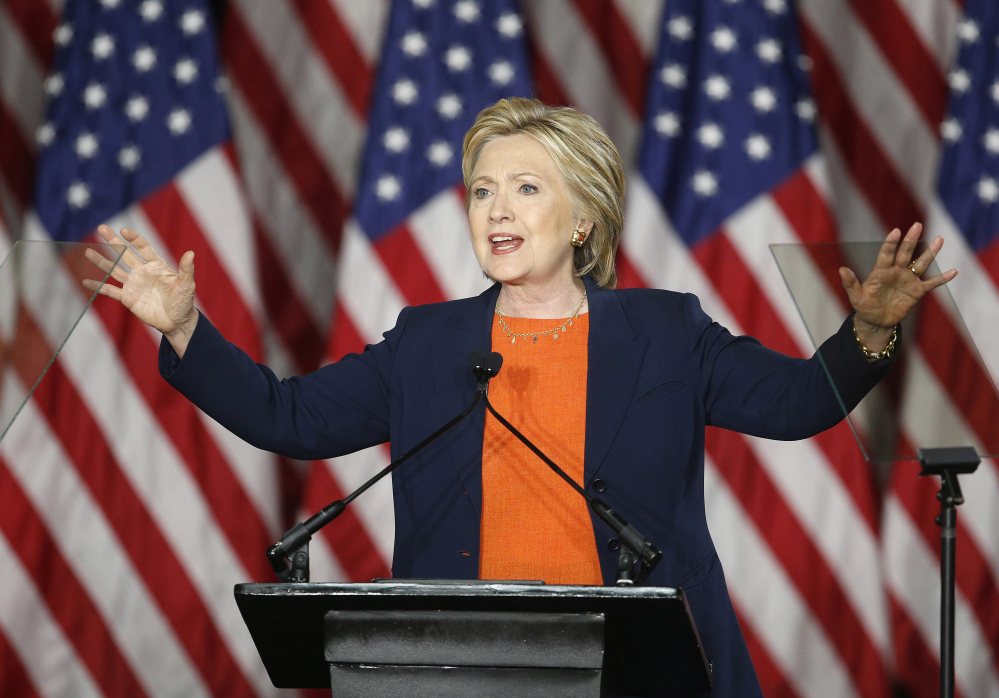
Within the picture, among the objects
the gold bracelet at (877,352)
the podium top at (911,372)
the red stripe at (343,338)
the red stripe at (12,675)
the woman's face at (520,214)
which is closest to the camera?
the podium top at (911,372)

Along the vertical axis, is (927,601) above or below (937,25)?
below

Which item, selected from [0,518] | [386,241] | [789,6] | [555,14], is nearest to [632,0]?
[555,14]

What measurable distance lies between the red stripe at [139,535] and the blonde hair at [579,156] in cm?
180

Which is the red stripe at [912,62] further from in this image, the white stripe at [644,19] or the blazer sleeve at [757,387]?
the blazer sleeve at [757,387]

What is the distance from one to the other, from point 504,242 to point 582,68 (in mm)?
1684

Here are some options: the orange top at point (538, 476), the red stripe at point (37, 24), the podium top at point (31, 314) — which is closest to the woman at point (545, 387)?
the orange top at point (538, 476)

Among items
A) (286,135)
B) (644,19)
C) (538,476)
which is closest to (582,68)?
(644,19)

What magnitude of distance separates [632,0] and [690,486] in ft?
7.26

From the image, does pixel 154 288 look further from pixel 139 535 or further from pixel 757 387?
pixel 139 535

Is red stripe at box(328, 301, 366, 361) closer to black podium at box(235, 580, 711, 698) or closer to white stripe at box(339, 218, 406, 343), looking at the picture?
white stripe at box(339, 218, 406, 343)

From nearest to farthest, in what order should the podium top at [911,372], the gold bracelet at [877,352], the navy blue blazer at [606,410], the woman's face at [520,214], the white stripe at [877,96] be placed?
the podium top at [911,372] → the gold bracelet at [877,352] → the navy blue blazer at [606,410] → the woman's face at [520,214] → the white stripe at [877,96]

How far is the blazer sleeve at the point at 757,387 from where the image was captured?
5.74 ft

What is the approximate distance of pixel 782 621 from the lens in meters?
3.26

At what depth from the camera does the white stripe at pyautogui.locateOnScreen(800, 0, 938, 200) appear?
3434 mm
